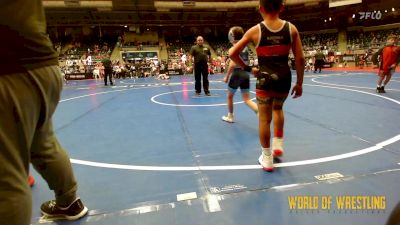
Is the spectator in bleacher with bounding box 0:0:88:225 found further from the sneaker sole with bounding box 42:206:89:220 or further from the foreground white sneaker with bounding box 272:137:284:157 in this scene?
the foreground white sneaker with bounding box 272:137:284:157

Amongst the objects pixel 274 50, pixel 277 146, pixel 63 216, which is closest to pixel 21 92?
pixel 63 216

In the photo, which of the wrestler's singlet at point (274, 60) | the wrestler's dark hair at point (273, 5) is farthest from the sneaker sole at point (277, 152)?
the wrestler's dark hair at point (273, 5)

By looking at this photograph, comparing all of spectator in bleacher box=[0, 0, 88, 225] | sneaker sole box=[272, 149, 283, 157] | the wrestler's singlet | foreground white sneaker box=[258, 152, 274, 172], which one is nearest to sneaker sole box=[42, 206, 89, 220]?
spectator in bleacher box=[0, 0, 88, 225]

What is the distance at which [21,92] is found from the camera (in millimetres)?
1137

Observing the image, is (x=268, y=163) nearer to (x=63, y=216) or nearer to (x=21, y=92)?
(x=63, y=216)

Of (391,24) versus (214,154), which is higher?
(391,24)

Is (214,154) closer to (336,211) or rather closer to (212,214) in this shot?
(212,214)

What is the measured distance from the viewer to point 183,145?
4051mm

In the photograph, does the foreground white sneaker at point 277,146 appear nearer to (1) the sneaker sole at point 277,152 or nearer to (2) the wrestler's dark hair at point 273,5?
(1) the sneaker sole at point 277,152

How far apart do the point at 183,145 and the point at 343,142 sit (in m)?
2.20

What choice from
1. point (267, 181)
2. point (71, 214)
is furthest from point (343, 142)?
point (71, 214)

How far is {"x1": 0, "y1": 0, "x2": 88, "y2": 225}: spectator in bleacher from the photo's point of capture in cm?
108

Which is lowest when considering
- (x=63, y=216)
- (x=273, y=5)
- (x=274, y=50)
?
(x=63, y=216)

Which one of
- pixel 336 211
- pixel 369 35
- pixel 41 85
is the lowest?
pixel 336 211
